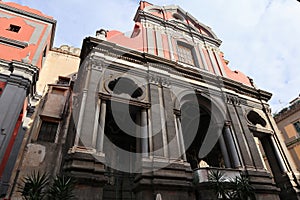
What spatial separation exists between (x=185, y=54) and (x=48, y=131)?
12.1 m

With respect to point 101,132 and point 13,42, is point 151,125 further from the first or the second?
point 13,42

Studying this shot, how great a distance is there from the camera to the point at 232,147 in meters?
11.6

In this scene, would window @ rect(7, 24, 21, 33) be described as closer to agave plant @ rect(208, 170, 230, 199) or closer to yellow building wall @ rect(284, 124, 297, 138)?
agave plant @ rect(208, 170, 230, 199)

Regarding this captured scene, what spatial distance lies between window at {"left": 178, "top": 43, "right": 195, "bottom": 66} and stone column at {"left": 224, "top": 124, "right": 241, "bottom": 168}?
631cm

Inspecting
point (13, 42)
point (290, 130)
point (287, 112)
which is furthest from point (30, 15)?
point (290, 130)

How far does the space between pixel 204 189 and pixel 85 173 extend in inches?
205

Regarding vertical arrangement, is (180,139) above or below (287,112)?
below

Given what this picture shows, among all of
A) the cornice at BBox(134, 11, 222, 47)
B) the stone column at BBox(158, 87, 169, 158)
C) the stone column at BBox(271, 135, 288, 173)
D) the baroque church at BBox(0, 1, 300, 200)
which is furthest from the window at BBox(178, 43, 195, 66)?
the stone column at BBox(271, 135, 288, 173)

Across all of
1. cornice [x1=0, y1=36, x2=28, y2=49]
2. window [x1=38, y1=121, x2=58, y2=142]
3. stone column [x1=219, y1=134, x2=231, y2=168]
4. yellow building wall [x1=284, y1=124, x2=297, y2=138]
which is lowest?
stone column [x1=219, y1=134, x2=231, y2=168]

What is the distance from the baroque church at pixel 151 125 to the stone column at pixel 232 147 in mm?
60

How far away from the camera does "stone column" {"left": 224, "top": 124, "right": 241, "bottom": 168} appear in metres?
11.1

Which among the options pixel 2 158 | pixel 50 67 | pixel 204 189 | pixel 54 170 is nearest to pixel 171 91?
pixel 204 189

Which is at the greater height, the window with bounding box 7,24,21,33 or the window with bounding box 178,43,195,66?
the window with bounding box 7,24,21,33

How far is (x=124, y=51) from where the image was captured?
39.9 feet
